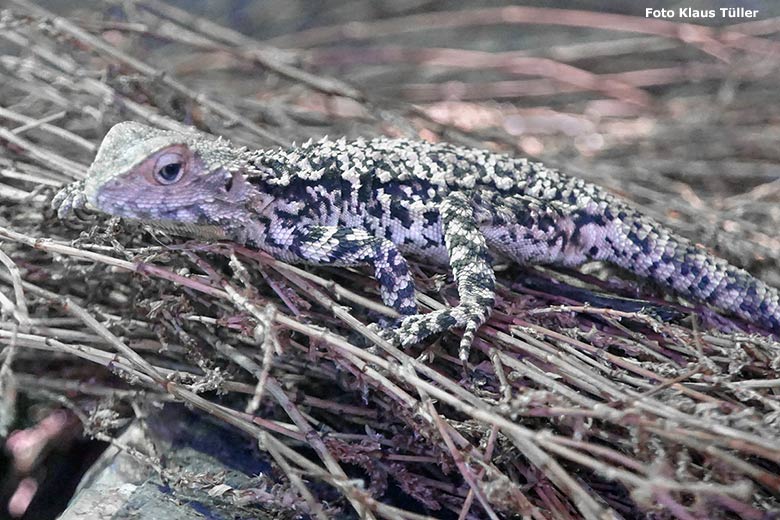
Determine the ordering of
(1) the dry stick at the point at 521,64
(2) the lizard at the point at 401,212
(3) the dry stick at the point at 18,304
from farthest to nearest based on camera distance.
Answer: (1) the dry stick at the point at 521,64 → (2) the lizard at the point at 401,212 → (3) the dry stick at the point at 18,304

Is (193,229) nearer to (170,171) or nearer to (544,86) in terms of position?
(170,171)

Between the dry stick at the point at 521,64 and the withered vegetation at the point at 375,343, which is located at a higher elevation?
the dry stick at the point at 521,64

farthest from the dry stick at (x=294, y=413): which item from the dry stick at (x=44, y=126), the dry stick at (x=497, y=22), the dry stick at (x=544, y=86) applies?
the dry stick at (x=497, y=22)

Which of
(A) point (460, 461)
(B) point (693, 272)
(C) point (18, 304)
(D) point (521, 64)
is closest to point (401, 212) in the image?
(A) point (460, 461)

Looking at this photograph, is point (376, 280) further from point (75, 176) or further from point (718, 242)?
point (718, 242)

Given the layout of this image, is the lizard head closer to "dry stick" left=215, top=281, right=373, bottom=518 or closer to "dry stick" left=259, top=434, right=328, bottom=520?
"dry stick" left=215, top=281, right=373, bottom=518

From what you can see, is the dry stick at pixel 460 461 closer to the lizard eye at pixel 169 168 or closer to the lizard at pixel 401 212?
the lizard at pixel 401 212

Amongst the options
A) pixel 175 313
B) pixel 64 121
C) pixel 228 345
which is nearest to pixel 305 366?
pixel 228 345
